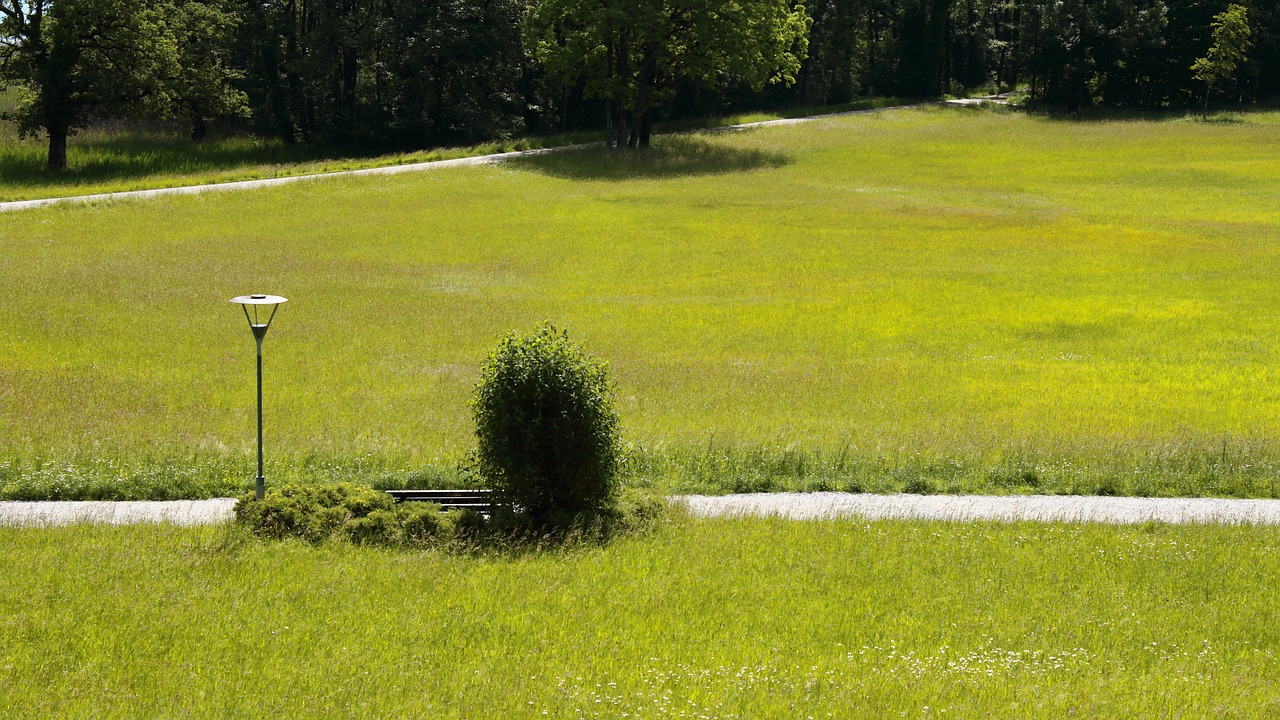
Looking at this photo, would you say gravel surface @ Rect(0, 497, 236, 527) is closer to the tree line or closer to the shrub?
the shrub

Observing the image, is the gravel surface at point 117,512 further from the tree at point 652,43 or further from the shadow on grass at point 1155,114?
the shadow on grass at point 1155,114

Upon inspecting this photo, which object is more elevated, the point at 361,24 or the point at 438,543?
the point at 361,24

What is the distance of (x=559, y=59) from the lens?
66188mm

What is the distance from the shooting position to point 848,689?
8.77 m

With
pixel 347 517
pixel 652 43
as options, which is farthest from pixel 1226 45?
pixel 347 517

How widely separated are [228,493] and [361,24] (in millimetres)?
67936

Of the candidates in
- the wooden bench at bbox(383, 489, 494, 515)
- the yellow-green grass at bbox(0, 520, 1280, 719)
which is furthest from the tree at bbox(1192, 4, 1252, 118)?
the wooden bench at bbox(383, 489, 494, 515)

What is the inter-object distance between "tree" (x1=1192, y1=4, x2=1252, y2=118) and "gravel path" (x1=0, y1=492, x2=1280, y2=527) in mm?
84729

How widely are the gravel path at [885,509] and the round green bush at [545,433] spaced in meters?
1.79

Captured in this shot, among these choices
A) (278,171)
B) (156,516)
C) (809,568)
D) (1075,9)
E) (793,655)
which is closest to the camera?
(793,655)

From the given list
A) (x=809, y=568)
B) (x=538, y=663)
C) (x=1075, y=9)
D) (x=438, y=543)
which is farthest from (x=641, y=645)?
(x=1075, y=9)

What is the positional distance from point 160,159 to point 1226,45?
257 ft

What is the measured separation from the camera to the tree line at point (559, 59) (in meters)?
55.9

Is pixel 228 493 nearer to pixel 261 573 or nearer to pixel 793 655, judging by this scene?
pixel 261 573
